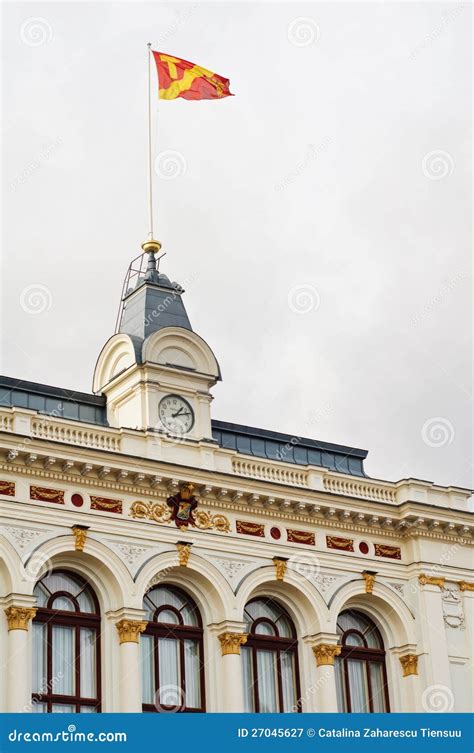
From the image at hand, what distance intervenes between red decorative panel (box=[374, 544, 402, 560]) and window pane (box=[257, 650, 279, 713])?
499 cm

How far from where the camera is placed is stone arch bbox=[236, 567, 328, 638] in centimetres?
4127

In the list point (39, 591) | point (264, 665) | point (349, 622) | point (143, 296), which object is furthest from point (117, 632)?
point (143, 296)

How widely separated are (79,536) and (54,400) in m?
6.19

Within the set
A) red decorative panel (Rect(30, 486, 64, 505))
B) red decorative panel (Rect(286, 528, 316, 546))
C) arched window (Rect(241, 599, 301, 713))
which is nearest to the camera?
red decorative panel (Rect(30, 486, 64, 505))

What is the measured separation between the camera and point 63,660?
37.4 m

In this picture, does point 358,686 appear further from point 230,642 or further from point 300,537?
point 230,642

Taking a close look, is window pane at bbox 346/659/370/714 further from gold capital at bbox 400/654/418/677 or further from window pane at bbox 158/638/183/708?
window pane at bbox 158/638/183/708

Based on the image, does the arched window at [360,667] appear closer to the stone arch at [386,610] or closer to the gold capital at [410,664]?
the stone arch at [386,610]

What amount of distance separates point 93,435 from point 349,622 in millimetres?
10343

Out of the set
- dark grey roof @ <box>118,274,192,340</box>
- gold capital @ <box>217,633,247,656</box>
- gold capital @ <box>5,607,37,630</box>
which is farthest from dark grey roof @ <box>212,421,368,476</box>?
gold capital @ <box>5,607,37,630</box>

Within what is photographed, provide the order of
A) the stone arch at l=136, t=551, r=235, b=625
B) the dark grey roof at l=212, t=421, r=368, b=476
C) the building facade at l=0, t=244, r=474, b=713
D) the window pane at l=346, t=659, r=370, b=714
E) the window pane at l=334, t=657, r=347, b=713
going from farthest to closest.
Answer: the dark grey roof at l=212, t=421, r=368, b=476, the window pane at l=346, t=659, r=370, b=714, the window pane at l=334, t=657, r=347, b=713, the stone arch at l=136, t=551, r=235, b=625, the building facade at l=0, t=244, r=474, b=713

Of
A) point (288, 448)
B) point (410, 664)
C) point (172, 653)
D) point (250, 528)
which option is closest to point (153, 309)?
point (288, 448)

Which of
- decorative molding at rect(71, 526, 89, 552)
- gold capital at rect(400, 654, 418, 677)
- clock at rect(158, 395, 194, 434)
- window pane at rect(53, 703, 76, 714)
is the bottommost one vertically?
window pane at rect(53, 703, 76, 714)
